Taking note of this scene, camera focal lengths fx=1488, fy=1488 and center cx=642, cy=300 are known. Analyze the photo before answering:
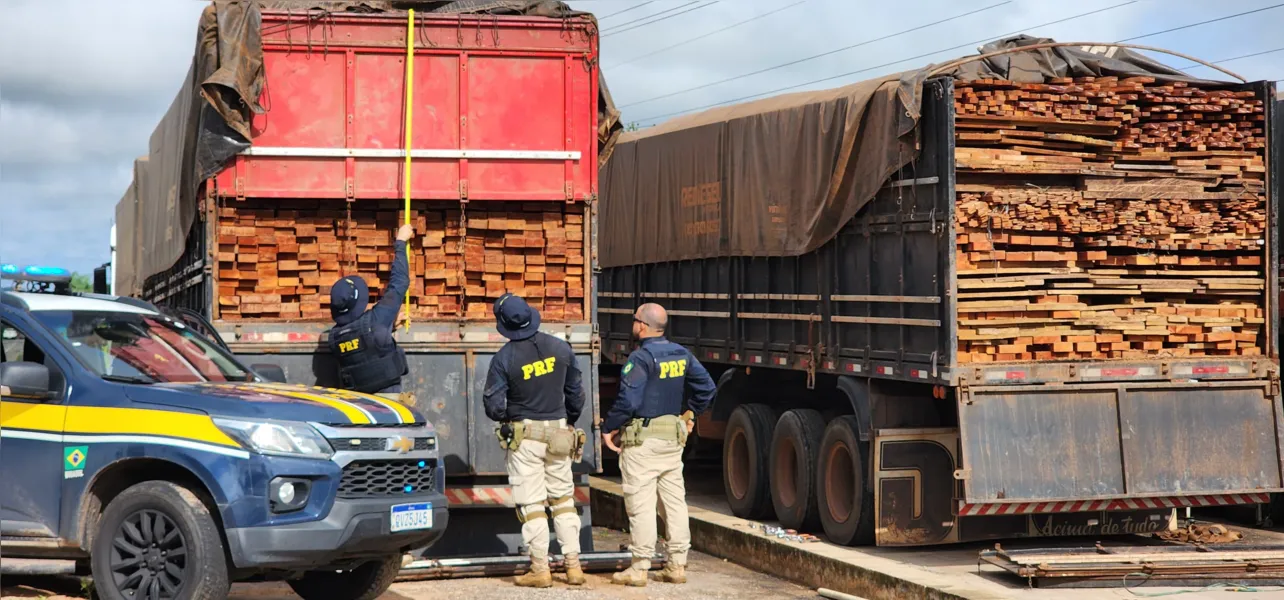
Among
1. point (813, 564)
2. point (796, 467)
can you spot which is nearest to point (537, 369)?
point (813, 564)

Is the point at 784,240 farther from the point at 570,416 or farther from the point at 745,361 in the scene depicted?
the point at 570,416

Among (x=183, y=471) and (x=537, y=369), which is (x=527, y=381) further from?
(x=183, y=471)

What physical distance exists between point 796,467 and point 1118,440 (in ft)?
10.6

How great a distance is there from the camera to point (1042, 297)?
1088cm

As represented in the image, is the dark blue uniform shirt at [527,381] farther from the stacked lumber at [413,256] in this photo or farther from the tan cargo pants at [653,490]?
the stacked lumber at [413,256]

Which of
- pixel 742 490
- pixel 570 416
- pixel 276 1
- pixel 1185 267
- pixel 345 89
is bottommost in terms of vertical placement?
pixel 742 490

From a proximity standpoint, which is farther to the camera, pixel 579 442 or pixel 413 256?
pixel 413 256

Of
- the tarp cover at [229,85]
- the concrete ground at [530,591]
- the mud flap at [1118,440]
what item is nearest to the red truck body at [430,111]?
the tarp cover at [229,85]

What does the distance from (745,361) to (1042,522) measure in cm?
374

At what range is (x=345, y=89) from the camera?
10930 mm

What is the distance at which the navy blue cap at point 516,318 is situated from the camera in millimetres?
9984

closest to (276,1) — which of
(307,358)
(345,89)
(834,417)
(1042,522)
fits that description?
(345,89)

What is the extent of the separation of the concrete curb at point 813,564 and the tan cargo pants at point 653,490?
4.03 ft

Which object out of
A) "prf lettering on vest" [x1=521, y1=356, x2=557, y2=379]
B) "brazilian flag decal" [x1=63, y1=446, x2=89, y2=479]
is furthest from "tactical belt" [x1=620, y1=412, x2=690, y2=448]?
"brazilian flag decal" [x1=63, y1=446, x2=89, y2=479]
